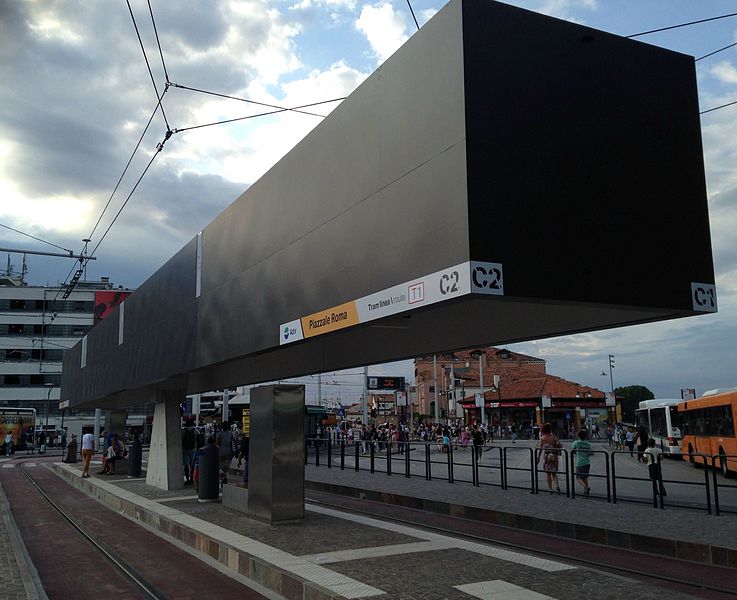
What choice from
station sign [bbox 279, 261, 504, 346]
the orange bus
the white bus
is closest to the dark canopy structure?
station sign [bbox 279, 261, 504, 346]

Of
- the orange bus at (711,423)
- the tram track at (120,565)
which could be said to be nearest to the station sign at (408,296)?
the tram track at (120,565)

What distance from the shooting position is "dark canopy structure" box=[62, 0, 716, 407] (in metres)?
7.84

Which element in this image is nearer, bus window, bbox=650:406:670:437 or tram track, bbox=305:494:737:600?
tram track, bbox=305:494:737:600

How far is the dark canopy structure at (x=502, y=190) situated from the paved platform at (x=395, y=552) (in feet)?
9.87

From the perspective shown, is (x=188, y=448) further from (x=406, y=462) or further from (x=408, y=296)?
(x=408, y=296)

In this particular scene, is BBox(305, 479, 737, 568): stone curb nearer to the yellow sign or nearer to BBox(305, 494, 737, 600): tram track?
BBox(305, 494, 737, 600): tram track

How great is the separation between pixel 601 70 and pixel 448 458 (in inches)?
486

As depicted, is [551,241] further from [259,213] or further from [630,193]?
[259,213]

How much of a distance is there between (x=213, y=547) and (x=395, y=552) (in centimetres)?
279

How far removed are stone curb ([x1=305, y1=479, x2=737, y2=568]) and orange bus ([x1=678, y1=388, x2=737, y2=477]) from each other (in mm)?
8359

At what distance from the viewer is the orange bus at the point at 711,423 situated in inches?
830

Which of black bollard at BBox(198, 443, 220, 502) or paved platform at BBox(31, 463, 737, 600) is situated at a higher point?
black bollard at BBox(198, 443, 220, 502)

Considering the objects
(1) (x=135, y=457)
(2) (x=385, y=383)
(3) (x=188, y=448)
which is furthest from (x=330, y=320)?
(2) (x=385, y=383)

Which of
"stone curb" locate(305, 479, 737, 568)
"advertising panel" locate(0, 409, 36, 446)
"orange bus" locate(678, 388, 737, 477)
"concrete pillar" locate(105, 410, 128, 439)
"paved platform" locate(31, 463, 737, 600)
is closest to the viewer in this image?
"paved platform" locate(31, 463, 737, 600)
